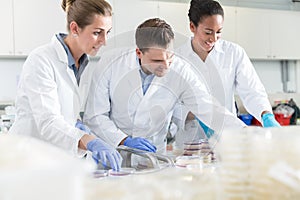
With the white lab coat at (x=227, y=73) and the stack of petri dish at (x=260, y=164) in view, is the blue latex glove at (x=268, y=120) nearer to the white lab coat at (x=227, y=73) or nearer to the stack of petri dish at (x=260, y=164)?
the white lab coat at (x=227, y=73)

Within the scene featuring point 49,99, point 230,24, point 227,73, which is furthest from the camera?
point 230,24

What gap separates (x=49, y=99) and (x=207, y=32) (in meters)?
1.02

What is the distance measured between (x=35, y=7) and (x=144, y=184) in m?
3.25

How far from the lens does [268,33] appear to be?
4.36m

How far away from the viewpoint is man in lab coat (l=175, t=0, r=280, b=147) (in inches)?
82.8

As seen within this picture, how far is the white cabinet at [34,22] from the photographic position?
3395mm

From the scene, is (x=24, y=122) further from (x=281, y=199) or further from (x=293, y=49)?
(x=293, y=49)

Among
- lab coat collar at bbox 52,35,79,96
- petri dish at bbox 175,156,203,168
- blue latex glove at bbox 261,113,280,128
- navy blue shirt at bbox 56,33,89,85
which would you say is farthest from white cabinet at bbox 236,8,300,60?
petri dish at bbox 175,156,203,168

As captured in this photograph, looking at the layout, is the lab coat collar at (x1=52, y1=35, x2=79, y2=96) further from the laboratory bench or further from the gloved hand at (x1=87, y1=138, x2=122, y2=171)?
the laboratory bench

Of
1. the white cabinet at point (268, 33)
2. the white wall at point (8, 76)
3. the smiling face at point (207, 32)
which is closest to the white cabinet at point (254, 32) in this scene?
the white cabinet at point (268, 33)

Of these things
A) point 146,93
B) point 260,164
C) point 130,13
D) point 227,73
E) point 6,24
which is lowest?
point 260,164

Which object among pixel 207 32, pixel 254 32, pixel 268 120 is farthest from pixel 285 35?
pixel 268 120

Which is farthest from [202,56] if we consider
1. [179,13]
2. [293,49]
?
[293,49]

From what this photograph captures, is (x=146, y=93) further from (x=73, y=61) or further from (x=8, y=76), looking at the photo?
(x=8, y=76)
